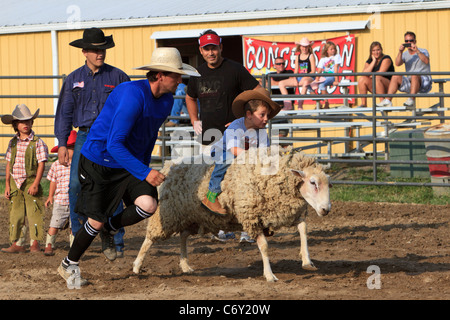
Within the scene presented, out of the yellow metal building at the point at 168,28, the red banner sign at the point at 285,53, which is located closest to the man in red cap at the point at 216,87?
the yellow metal building at the point at 168,28

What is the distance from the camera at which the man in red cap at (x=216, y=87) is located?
7.86 meters

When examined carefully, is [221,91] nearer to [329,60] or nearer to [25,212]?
[25,212]

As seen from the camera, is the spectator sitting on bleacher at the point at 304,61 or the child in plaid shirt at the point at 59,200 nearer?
the child in plaid shirt at the point at 59,200

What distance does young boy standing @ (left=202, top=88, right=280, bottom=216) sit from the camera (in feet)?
20.8

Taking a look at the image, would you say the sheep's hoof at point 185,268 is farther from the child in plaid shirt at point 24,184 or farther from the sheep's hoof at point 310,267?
the child in plaid shirt at point 24,184

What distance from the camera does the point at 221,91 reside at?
25.9 feet

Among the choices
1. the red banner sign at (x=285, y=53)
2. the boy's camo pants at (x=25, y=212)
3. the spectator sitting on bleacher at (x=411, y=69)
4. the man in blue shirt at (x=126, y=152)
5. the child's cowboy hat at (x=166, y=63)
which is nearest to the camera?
the man in blue shirt at (x=126, y=152)

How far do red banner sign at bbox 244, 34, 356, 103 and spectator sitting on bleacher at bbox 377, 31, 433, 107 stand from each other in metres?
1.58

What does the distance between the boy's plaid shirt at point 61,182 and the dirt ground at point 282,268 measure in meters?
0.55

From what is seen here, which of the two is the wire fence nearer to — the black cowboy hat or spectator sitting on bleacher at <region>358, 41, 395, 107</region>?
spectator sitting on bleacher at <region>358, 41, 395, 107</region>

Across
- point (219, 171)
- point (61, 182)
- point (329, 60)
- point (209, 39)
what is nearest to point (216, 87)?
point (209, 39)

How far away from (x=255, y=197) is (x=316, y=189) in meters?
0.50

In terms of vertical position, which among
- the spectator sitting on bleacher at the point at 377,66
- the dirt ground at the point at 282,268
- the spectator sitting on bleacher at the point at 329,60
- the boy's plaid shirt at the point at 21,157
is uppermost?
the spectator sitting on bleacher at the point at 329,60

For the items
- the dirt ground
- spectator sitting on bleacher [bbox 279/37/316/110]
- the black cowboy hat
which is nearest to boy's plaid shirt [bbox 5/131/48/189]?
the dirt ground
